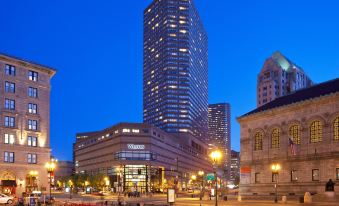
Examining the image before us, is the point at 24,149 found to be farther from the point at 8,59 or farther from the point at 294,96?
the point at 294,96

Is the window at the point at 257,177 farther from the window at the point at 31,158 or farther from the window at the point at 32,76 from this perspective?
the window at the point at 32,76

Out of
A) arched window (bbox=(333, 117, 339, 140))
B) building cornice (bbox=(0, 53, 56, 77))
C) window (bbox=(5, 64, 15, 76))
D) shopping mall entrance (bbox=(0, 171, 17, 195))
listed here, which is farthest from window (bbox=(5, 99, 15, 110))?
arched window (bbox=(333, 117, 339, 140))

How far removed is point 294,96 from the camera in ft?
280

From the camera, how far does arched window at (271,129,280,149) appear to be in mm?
81400

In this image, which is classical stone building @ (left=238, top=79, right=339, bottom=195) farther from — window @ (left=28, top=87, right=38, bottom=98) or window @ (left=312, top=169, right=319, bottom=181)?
window @ (left=28, top=87, right=38, bottom=98)

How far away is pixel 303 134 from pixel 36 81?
54654 mm

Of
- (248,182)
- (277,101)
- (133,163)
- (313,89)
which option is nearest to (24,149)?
(248,182)

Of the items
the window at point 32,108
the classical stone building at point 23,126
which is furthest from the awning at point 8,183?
the window at point 32,108

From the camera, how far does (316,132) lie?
73750 millimetres

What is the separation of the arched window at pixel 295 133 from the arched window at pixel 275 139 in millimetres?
3406

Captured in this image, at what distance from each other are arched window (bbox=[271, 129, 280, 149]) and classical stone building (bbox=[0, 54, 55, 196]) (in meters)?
45.7

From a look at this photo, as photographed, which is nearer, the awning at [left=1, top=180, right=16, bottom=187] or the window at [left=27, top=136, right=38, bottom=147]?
the awning at [left=1, top=180, right=16, bottom=187]

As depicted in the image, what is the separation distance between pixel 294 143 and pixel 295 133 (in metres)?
5.08

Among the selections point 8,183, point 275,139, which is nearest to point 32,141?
point 8,183
